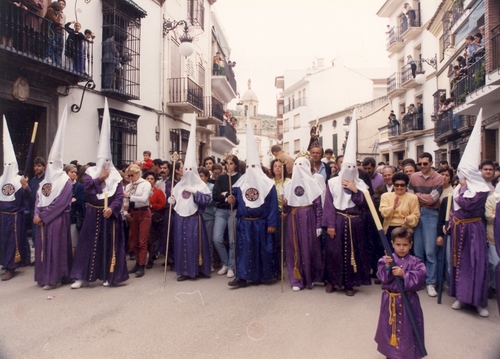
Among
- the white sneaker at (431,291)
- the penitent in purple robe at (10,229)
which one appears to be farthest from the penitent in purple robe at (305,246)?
the penitent in purple robe at (10,229)

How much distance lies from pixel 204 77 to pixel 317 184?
52.8 feet

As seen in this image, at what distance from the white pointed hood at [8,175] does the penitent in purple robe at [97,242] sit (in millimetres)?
1329

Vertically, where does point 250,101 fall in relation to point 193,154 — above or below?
above

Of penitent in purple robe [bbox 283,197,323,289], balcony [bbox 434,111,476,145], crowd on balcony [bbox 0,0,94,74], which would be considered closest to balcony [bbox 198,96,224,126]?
crowd on balcony [bbox 0,0,94,74]

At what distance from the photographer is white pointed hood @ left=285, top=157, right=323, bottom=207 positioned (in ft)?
20.6

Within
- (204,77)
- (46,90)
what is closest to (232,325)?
(46,90)

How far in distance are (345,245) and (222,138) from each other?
1976 centimetres

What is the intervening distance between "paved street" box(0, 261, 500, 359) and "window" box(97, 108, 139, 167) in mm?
6511

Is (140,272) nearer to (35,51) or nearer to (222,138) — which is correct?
(35,51)

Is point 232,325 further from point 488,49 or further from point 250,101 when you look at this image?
point 250,101

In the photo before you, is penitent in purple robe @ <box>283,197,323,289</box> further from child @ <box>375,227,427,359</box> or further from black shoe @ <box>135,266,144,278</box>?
child @ <box>375,227,427,359</box>

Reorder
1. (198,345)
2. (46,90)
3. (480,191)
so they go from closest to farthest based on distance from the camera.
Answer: (198,345)
(480,191)
(46,90)

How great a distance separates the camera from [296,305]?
210 inches

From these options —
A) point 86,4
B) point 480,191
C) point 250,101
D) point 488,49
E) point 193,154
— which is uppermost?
point 250,101
